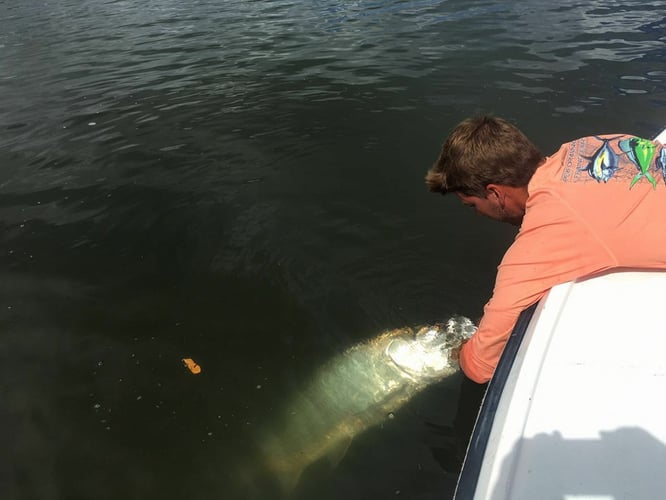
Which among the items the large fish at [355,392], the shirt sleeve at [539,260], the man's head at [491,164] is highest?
the man's head at [491,164]

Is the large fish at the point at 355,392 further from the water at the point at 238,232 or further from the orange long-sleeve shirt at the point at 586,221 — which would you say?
the orange long-sleeve shirt at the point at 586,221

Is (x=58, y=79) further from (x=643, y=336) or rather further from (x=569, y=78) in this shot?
(x=643, y=336)

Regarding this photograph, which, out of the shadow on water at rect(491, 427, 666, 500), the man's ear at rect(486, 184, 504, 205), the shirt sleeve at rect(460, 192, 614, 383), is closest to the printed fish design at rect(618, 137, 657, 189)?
the shirt sleeve at rect(460, 192, 614, 383)

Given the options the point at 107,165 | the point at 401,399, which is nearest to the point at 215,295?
the point at 401,399

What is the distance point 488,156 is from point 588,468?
1.37 m

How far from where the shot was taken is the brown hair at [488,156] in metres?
2.25

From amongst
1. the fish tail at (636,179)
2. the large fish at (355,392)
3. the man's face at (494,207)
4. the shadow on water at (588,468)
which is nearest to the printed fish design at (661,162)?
the fish tail at (636,179)

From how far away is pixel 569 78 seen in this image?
25.1 ft

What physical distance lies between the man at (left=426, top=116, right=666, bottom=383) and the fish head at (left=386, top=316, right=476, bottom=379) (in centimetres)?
70

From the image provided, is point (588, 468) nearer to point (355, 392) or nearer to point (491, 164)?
point (491, 164)

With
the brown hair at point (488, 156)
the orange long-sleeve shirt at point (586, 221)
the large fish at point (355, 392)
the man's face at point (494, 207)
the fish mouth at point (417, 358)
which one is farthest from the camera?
the fish mouth at point (417, 358)

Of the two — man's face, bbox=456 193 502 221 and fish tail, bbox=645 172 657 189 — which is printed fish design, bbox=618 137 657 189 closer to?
fish tail, bbox=645 172 657 189

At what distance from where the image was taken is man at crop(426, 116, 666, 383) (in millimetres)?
1937

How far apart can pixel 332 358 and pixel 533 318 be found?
159 centimetres
